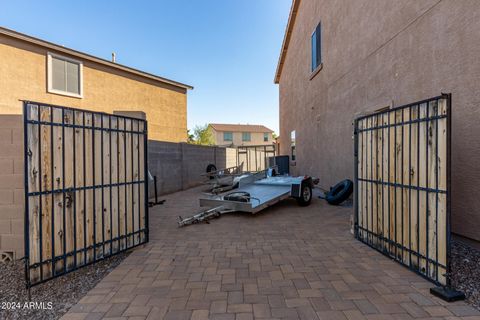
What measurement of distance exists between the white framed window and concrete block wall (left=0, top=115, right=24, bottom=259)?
8.44m

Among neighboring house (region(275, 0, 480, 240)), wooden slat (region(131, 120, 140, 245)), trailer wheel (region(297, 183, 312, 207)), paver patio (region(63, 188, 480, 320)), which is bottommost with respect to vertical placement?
paver patio (region(63, 188, 480, 320))

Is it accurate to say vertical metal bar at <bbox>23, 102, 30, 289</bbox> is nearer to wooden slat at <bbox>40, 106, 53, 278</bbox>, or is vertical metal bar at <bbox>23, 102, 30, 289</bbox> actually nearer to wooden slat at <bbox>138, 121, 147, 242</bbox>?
wooden slat at <bbox>40, 106, 53, 278</bbox>

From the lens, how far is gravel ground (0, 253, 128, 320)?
92.4 inches

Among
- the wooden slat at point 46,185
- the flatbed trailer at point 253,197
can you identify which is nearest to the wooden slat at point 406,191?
the flatbed trailer at point 253,197

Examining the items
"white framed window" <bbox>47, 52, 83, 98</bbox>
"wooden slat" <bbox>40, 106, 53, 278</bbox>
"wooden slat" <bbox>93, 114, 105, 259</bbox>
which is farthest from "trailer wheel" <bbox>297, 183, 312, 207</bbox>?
"white framed window" <bbox>47, 52, 83, 98</bbox>

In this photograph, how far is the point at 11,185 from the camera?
11.0ft

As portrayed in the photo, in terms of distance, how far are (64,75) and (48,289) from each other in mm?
10786

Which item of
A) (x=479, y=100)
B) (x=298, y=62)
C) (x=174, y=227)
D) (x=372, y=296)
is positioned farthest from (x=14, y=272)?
(x=298, y=62)

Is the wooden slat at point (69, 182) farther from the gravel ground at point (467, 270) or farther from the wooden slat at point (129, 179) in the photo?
the gravel ground at point (467, 270)

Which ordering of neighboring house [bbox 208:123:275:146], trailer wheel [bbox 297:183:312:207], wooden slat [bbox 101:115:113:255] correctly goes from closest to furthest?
wooden slat [bbox 101:115:113:255] < trailer wheel [bbox 297:183:312:207] < neighboring house [bbox 208:123:275:146]

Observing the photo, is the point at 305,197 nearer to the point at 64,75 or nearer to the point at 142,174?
the point at 142,174

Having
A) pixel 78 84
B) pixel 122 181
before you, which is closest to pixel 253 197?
pixel 122 181

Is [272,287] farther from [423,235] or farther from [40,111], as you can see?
[40,111]

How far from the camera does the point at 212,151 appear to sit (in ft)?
42.8
